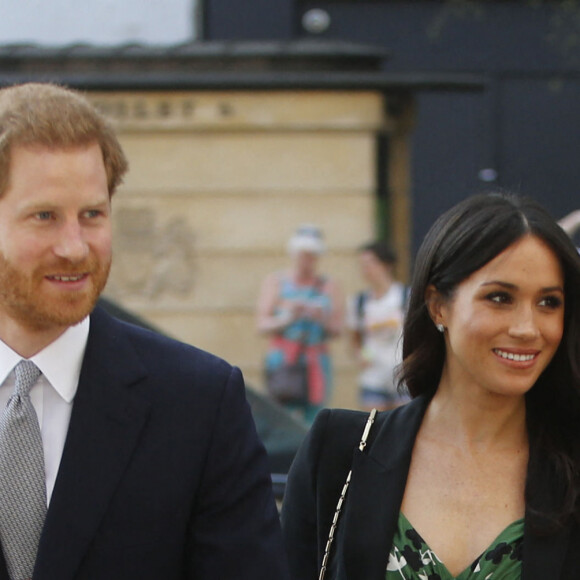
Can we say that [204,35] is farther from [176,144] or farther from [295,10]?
[176,144]

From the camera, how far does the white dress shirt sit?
2641 mm

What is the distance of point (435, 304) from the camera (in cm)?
325

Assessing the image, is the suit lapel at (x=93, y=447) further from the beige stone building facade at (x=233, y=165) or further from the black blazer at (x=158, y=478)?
the beige stone building facade at (x=233, y=165)

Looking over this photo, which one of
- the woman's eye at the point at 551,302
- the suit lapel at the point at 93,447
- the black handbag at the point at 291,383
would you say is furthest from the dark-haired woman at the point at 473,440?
the black handbag at the point at 291,383

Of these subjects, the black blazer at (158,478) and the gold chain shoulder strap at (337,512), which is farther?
the gold chain shoulder strap at (337,512)

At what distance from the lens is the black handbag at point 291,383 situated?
882cm

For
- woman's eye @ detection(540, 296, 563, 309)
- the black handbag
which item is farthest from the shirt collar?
the black handbag

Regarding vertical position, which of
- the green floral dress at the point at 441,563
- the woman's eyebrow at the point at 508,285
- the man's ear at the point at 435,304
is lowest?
the green floral dress at the point at 441,563

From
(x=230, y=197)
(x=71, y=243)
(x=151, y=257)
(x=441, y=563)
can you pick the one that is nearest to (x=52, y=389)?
(x=71, y=243)

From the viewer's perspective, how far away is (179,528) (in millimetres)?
2668

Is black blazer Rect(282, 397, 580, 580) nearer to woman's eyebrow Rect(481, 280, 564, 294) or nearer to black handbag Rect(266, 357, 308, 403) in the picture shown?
woman's eyebrow Rect(481, 280, 564, 294)

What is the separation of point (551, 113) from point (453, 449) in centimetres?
1087

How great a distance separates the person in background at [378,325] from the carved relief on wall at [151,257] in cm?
260

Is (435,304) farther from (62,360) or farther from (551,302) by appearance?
(62,360)
